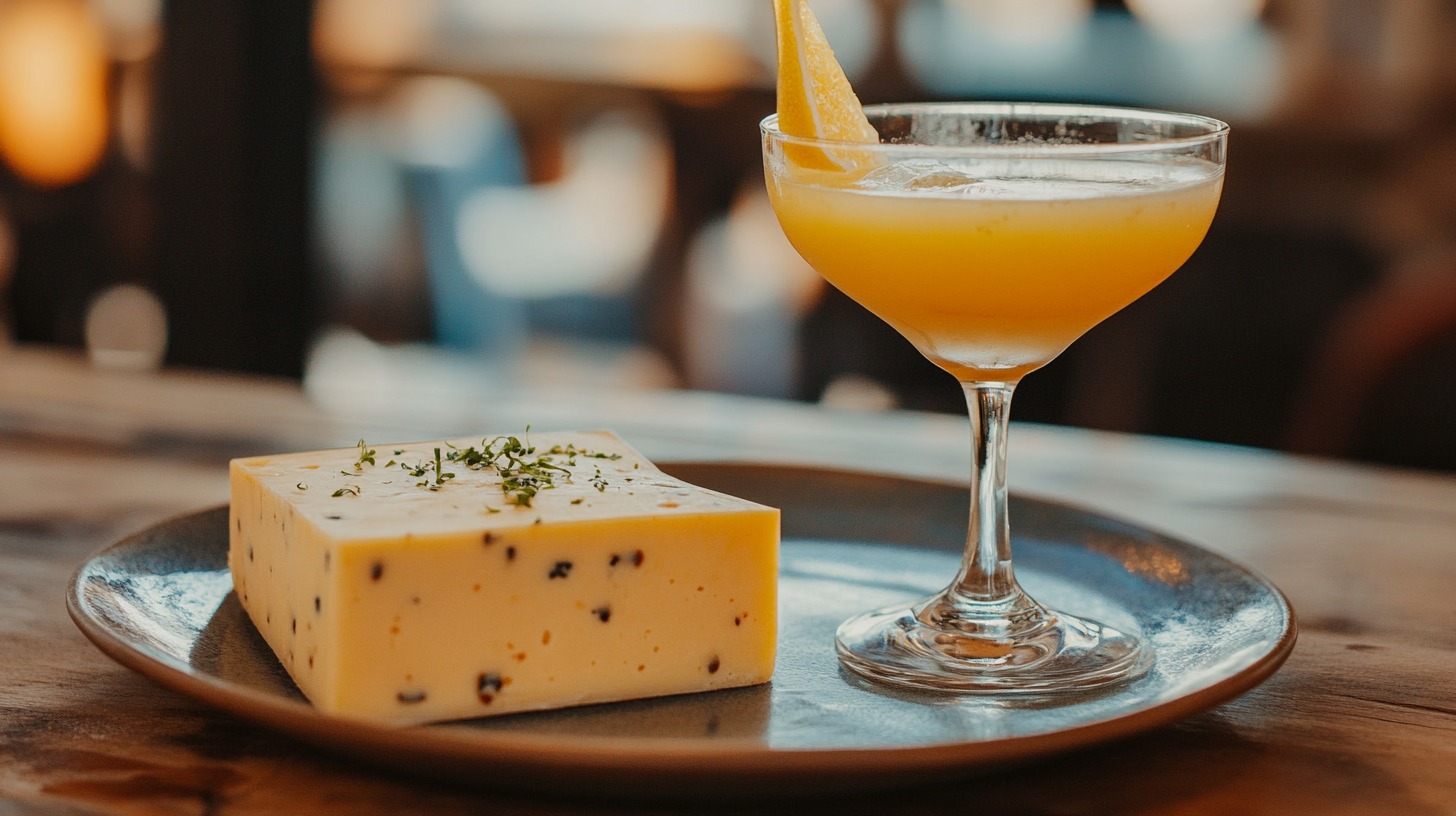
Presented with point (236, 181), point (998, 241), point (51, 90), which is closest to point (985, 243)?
point (998, 241)

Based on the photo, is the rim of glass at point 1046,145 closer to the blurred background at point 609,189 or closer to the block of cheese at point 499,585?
the block of cheese at point 499,585

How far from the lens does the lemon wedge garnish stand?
1118mm

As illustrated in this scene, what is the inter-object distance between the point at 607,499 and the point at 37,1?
340 cm

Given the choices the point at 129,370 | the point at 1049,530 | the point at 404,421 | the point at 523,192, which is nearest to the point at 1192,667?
the point at 1049,530

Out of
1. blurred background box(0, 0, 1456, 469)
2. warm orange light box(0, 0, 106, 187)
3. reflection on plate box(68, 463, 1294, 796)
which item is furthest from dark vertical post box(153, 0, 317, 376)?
reflection on plate box(68, 463, 1294, 796)

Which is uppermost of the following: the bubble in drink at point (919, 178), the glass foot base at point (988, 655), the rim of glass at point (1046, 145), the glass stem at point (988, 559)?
the rim of glass at point (1046, 145)

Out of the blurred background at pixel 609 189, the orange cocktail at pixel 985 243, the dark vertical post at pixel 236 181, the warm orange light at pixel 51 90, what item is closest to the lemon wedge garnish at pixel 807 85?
the orange cocktail at pixel 985 243

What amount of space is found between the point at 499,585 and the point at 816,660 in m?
0.24

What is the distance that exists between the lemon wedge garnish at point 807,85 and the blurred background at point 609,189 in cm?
224

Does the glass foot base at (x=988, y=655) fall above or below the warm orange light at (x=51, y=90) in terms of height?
below

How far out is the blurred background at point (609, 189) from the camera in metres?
3.20

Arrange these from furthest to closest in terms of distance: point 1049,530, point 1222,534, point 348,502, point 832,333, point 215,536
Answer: point 832,333 < point 1222,534 < point 1049,530 < point 215,536 < point 348,502

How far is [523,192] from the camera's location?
11.7 feet

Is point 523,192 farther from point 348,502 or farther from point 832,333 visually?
point 348,502
